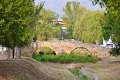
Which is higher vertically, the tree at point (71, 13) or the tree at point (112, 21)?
the tree at point (71, 13)

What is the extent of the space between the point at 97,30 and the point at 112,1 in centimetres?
6343

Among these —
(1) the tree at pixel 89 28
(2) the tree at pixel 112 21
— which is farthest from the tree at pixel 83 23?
(2) the tree at pixel 112 21

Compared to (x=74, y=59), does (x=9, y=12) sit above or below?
above

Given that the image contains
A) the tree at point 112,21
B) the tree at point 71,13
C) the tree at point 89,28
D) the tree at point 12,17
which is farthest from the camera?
the tree at point 71,13

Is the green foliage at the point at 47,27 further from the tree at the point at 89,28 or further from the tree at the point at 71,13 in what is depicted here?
the tree at the point at 89,28

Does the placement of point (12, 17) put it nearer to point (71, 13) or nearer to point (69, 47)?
point (69, 47)

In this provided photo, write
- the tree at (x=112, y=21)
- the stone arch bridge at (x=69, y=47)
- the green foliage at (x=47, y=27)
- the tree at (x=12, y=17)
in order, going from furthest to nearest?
the green foliage at (x=47, y=27) → the stone arch bridge at (x=69, y=47) → the tree at (x=12, y=17) → the tree at (x=112, y=21)

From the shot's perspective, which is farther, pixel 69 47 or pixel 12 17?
pixel 69 47

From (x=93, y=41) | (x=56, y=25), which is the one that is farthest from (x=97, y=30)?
(x=56, y=25)

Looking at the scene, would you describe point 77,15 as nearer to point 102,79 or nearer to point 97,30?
point 97,30

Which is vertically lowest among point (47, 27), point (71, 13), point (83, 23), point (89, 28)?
point (89, 28)

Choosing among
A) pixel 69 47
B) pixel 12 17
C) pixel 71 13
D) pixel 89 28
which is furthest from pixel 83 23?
pixel 12 17

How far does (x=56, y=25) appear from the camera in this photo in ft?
327

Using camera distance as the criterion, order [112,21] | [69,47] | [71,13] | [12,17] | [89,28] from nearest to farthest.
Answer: [12,17], [112,21], [69,47], [89,28], [71,13]
